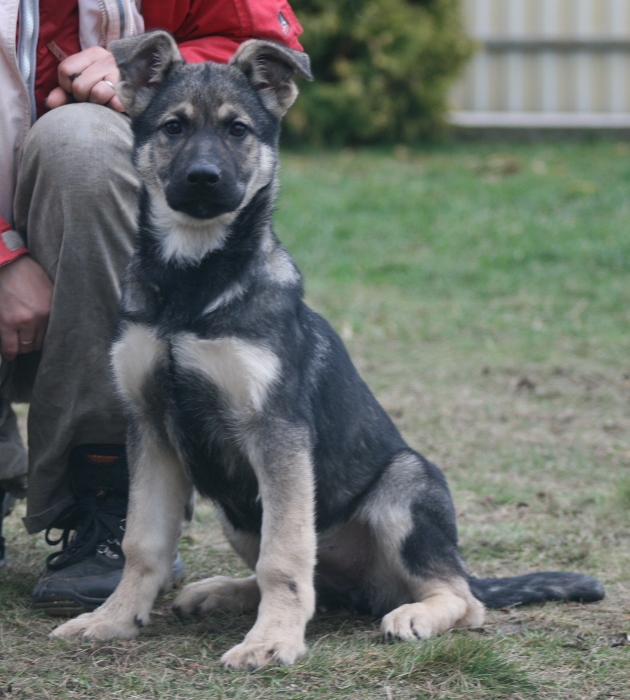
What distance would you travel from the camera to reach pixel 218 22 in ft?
13.0

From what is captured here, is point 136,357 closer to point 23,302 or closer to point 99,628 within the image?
point 23,302

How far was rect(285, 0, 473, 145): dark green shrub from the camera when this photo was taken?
39.4 feet

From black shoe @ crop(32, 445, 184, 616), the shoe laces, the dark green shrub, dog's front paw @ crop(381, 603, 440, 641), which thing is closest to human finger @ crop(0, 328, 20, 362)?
black shoe @ crop(32, 445, 184, 616)

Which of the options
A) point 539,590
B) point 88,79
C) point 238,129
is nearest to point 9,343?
point 88,79

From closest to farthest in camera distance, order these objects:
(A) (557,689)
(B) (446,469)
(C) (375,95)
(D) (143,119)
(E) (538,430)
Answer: (A) (557,689), (D) (143,119), (B) (446,469), (E) (538,430), (C) (375,95)

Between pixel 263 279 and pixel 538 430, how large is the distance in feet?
8.62

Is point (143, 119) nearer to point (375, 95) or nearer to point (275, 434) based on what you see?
point (275, 434)

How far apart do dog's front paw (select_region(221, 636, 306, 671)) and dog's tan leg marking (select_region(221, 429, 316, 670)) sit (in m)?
0.04

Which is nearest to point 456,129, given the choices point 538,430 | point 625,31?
point 625,31

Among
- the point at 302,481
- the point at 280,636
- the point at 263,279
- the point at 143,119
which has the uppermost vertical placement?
the point at 143,119

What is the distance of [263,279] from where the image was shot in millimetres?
3385

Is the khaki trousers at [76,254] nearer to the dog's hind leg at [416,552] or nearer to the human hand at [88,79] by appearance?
the human hand at [88,79]

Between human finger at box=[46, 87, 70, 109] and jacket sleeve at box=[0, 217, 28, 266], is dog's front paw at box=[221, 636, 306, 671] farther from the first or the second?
human finger at box=[46, 87, 70, 109]

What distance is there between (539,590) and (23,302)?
6.55 feet
